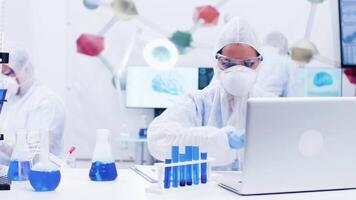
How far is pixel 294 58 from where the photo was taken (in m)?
3.84

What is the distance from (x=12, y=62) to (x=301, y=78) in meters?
2.20

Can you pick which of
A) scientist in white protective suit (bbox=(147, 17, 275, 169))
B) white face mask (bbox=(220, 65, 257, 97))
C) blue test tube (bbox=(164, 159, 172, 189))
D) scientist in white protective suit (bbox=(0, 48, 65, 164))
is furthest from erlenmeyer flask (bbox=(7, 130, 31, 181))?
scientist in white protective suit (bbox=(0, 48, 65, 164))

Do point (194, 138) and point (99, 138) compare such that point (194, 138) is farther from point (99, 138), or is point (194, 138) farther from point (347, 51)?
point (347, 51)

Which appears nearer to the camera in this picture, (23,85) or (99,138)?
(99,138)

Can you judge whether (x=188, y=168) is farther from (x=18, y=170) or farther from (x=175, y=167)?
(x=18, y=170)

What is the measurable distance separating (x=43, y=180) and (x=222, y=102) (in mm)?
977

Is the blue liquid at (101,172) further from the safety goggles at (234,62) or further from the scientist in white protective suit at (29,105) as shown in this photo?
the scientist in white protective suit at (29,105)

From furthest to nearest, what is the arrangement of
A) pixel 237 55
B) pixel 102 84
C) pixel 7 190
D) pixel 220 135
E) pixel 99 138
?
pixel 102 84 < pixel 237 55 < pixel 220 135 < pixel 99 138 < pixel 7 190

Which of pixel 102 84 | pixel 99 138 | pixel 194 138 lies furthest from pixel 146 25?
pixel 99 138

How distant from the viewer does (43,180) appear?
130cm

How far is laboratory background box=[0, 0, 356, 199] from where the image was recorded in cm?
355

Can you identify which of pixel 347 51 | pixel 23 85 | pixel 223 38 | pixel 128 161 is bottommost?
pixel 128 161

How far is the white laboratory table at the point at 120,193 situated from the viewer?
1242 mm

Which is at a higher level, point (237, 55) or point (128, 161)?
point (237, 55)
